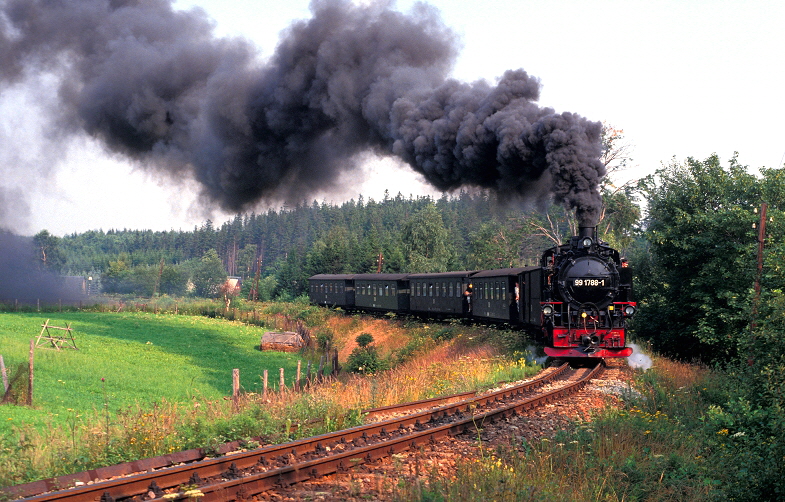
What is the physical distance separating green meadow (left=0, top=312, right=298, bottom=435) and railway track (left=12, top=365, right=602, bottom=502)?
116 inches

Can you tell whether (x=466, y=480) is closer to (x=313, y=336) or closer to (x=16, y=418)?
(x=16, y=418)

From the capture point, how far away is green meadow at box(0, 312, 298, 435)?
17.6m

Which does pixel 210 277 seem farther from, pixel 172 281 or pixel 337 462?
pixel 337 462

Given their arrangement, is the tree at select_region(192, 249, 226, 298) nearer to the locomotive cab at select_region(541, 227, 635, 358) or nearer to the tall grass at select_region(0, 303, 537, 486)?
the tall grass at select_region(0, 303, 537, 486)

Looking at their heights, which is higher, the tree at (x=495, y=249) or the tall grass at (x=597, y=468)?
the tree at (x=495, y=249)

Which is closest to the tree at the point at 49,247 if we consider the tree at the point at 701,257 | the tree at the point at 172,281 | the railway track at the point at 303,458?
the tree at the point at 172,281

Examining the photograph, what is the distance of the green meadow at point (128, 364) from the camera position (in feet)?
57.8

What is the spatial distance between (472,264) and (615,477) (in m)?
53.2

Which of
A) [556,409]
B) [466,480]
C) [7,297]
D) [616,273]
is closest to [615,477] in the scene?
[466,480]

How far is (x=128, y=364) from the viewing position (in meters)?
26.6

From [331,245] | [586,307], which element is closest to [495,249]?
[331,245]

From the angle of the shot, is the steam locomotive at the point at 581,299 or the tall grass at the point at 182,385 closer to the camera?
the tall grass at the point at 182,385

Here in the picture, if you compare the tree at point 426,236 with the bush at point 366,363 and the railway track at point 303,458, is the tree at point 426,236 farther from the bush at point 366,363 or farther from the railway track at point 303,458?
the railway track at point 303,458

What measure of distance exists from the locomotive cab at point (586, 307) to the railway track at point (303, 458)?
518 centimetres
